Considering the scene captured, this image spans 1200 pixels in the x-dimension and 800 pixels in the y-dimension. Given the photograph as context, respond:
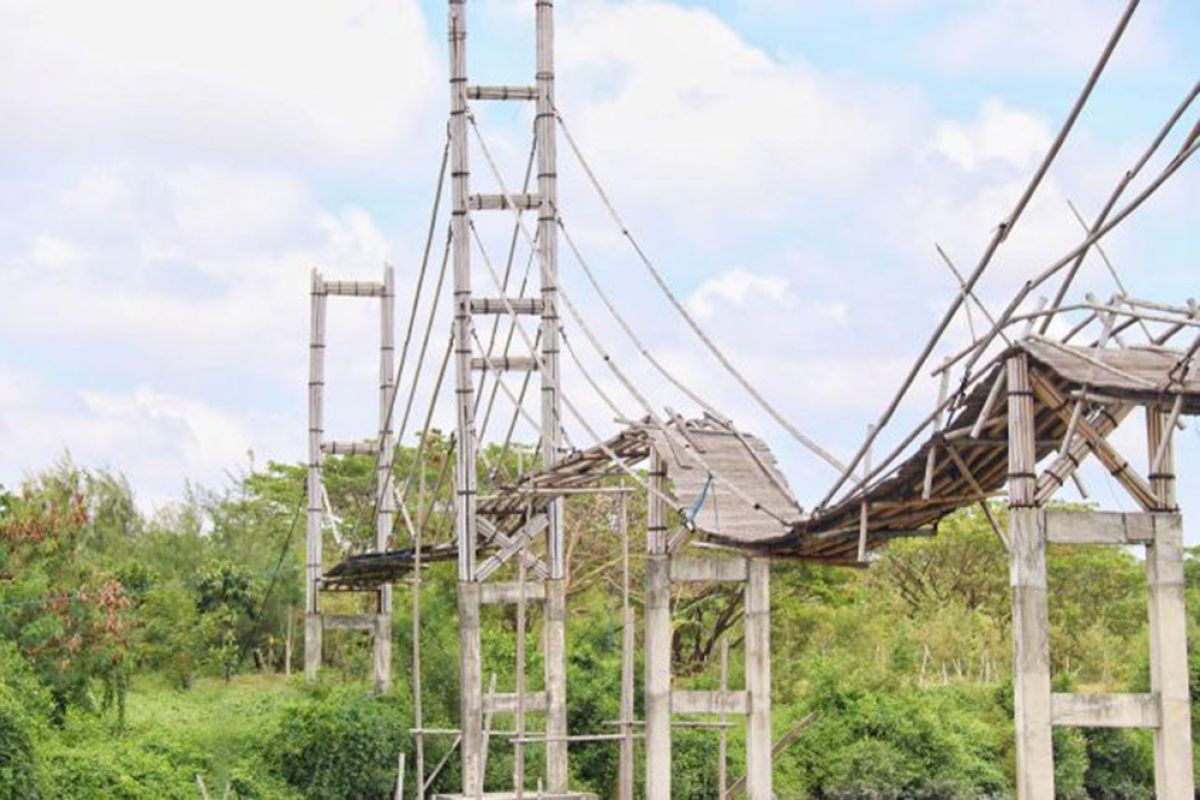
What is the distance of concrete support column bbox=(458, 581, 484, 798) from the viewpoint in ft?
82.9

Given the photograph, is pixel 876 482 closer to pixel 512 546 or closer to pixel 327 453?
pixel 512 546

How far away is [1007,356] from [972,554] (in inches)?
1199

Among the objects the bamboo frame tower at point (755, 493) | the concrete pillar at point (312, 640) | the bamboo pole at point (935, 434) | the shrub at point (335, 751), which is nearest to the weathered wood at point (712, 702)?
the bamboo frame tower at point (755, 493)

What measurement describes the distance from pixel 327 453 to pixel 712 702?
50.8 ft

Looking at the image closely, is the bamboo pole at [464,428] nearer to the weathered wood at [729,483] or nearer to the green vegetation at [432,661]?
the green vegetation at [432,661]

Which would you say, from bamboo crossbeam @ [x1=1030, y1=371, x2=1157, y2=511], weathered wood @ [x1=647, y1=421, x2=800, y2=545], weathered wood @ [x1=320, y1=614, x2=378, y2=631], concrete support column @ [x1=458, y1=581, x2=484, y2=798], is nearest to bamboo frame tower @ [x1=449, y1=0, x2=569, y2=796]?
concrete support column @ [x1=458, y1=581, x2=484, y2=798]

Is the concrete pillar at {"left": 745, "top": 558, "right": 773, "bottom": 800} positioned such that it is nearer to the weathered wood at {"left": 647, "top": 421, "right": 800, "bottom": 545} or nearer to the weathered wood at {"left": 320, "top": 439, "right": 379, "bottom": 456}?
the weathered wood at {"left": 647, "top": 421, "right": 800, "bottom": 545}

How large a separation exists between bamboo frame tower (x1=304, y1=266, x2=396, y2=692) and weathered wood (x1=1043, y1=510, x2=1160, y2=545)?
19.4m

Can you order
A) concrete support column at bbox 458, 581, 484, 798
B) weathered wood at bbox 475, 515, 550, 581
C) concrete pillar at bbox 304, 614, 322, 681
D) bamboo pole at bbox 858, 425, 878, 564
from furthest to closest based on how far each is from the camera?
concrete pillar at bbox 304, 614, 322, 681
weathered wood at bbox 475, 515, 550, 581
concrete support column at bbox 458, 581, 484, 798
bamboo pole at bbox 858, 425, 878, 564

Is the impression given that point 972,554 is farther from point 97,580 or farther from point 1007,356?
point 1007,356

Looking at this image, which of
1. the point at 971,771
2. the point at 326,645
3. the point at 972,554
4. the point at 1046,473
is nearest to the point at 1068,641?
the point at 972,554

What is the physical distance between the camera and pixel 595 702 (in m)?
31.0

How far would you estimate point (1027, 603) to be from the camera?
14.0 m

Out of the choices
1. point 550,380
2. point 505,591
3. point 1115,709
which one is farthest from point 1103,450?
point 505,591
